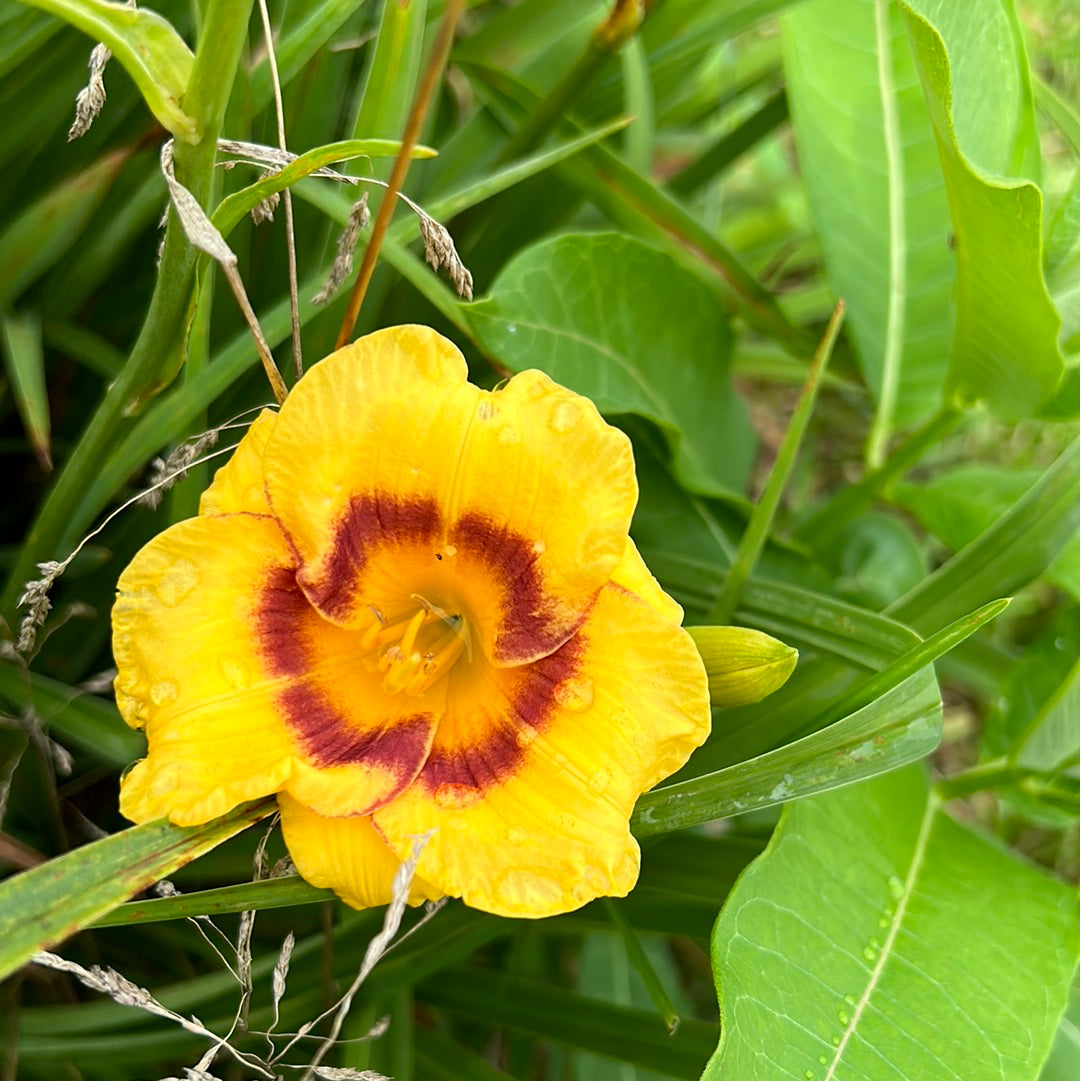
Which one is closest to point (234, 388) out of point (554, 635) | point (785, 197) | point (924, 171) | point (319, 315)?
point (319, 315)

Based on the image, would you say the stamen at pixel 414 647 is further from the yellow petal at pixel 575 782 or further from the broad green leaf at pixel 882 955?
the broad green leaf at pixel 882 955

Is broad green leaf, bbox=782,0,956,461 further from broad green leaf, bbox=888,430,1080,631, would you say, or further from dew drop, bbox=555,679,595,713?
dew drop, bbox=555,679,595,713

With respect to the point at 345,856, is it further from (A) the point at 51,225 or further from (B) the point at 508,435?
(A) the point at 51,225

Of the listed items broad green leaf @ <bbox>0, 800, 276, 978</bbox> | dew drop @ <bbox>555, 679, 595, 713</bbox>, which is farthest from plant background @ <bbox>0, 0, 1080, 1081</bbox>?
dew drop @ <bbox>555, 679, 595, 713</bbox>

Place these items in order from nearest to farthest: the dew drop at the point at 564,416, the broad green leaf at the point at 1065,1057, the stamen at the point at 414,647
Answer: the dew drop at the point at 564,416
the stamen at the point at 414,647
the broad green leaf at the point at 1065,1057

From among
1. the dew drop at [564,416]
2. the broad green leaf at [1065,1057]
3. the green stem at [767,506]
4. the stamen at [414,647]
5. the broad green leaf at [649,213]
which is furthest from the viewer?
the broad green leaf at [649,213]

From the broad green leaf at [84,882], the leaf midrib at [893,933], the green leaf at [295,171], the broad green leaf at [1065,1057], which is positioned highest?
the green leaf at [295,171]

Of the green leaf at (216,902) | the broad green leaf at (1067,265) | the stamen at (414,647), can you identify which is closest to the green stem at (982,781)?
the broad green leaf at (1067,265)
